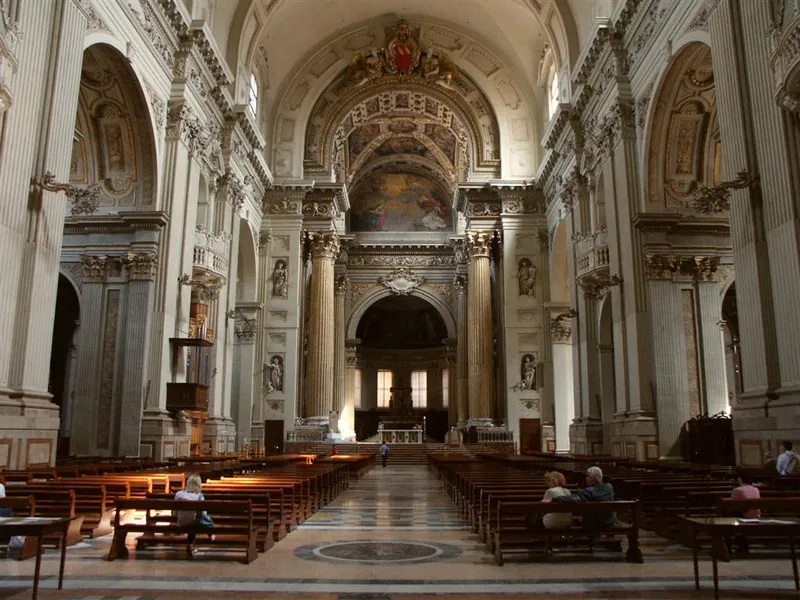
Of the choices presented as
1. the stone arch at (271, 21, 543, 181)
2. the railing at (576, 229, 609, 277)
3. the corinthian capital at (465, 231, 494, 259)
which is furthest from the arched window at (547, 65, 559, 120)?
the railing at (576, 229, 609, 277)

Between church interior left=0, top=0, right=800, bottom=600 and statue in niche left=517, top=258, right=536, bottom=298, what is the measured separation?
0.09 metres

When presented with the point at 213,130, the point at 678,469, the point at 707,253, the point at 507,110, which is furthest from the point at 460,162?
the point at 678,469

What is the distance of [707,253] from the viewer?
58.0ft

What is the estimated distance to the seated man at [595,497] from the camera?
673 cm

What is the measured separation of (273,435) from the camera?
28859 mm

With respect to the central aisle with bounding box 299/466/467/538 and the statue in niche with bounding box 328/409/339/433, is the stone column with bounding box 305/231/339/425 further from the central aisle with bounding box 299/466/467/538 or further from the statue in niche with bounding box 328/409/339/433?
the central aisle with bounding box 299/466/467/538

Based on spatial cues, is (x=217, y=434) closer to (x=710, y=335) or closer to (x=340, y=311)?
(x=710, y=335)

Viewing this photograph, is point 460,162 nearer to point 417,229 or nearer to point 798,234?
point 417,229

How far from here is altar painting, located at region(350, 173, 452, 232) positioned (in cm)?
4322

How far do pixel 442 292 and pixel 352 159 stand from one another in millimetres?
9078

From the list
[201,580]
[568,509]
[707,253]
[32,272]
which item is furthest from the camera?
[707,253]

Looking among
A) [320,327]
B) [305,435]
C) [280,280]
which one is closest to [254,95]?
[280,280]

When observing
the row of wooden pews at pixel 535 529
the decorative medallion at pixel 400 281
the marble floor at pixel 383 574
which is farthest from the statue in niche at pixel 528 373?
the marble floor at pixel 383 574

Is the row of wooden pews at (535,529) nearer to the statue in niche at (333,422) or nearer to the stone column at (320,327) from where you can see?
the stone column at (320,327)
